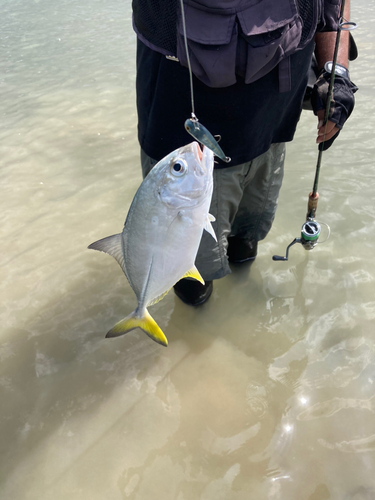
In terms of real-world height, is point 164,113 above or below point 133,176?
above

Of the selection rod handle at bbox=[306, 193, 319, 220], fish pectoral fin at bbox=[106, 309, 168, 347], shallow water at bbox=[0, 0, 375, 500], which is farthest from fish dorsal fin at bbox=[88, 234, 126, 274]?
rod handle at bbox=[306, 193, 319, 220]

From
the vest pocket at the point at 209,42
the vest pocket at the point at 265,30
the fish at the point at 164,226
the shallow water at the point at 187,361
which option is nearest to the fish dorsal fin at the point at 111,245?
the fish at the point at 164,226

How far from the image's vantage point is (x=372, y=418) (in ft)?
6.74

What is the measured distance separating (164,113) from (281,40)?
22.2 inches

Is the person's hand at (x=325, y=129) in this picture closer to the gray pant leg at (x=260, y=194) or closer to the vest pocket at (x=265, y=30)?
the gray pant leg at (x=260, y=194)

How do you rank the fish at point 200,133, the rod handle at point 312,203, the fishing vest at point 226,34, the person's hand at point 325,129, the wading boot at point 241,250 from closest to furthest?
the fish at point 200,133 < the fishing vest at point 226,34 < the person's hand at point 325,129 < the rod handle at point 312,203 < the wading boot at point 241,250

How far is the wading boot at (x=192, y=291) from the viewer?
251cm

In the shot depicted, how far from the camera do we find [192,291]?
2545 millimetres

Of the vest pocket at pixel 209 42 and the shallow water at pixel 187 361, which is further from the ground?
the vest pocket at pixel 209 42

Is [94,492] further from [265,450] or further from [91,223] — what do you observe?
[91,223]

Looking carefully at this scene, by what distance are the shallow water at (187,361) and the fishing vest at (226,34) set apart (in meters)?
1.55

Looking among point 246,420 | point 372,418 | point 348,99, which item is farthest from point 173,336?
point 348,99

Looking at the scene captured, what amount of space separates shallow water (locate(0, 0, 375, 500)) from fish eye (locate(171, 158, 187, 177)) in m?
1.35

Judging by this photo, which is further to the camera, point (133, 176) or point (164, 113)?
point (133, 176)
